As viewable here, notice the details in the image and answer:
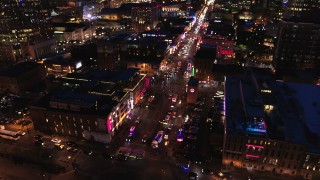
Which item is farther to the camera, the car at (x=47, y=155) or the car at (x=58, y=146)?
the car at (x=58, y=146)

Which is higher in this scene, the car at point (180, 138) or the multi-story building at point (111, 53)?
the multi-story building at point (111, 53)

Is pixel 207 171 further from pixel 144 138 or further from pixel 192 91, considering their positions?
pixel 192 91

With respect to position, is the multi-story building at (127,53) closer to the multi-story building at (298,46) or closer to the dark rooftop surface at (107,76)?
the dark rooftop surface at (107,76)

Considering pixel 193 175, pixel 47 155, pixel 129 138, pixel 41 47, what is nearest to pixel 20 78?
pixel 41 47

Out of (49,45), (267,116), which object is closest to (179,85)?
(267,116)

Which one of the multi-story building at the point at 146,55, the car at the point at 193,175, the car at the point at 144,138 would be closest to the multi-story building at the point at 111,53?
the multi-story building at the point at 146,55

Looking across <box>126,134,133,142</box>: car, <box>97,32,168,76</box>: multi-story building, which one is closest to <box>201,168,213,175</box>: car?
<box>126,134,133,142</box>: car
